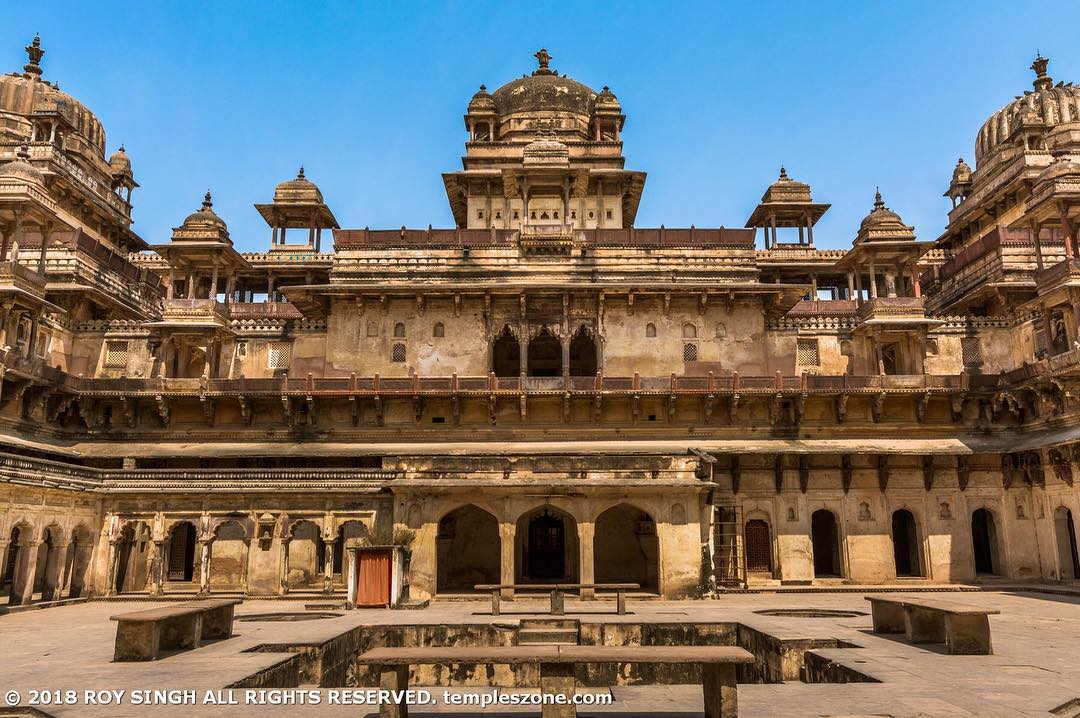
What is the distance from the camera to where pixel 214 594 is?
2320 centimetres

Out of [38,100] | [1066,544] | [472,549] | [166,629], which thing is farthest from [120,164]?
[1066,544]

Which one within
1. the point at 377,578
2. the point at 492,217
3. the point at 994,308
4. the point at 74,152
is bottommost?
the point at 377,578

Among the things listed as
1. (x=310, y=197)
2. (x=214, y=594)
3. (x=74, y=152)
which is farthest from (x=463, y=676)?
(x=74, y=152)

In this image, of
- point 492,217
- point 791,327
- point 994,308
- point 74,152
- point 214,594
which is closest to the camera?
point 214,594

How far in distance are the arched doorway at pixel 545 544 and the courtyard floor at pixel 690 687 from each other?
312 inches

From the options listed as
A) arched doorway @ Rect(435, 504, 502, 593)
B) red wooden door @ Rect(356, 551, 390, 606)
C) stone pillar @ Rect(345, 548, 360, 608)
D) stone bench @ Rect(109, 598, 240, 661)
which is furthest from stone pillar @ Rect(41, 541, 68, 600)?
arched doorway @ Rect(435, 504, 502, 593)

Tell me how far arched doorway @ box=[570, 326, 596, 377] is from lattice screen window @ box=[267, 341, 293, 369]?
11.1m

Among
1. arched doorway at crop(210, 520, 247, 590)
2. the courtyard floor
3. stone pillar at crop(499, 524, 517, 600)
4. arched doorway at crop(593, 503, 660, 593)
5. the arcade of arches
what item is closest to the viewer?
the courtyard floor

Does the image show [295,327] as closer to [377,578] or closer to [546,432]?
[546,432]

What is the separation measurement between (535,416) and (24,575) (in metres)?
15.7

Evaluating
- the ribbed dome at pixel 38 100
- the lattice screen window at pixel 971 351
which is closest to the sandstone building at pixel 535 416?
the lattice screen window at pixel 971 351

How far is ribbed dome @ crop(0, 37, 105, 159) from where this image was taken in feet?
141

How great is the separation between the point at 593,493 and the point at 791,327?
13719 millimetres

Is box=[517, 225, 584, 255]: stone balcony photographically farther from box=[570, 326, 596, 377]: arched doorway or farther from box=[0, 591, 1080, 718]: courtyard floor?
box=[0, 591, 1080, 718]: courtyard floor
